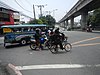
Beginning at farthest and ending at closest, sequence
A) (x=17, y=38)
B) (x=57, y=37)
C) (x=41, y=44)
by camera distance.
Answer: (x=17, y=38) < (x=41, y=44) < (x=57, y=37)

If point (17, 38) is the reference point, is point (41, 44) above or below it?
below

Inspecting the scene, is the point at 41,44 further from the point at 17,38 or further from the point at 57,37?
the point at 17,38

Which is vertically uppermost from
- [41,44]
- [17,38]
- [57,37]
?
[57,37]

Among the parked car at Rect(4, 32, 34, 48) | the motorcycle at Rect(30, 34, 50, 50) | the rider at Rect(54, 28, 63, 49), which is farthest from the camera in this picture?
the parked car at Rect(4, 32, 34, 48)

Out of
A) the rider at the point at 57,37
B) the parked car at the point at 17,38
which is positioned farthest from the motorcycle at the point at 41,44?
the parked car at the point at 17,38

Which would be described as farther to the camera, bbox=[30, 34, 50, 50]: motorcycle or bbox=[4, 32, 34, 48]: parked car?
bbox=[4, 32, 34, 48]: parked car

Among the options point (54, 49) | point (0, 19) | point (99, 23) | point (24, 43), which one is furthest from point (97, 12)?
point (54, 49)

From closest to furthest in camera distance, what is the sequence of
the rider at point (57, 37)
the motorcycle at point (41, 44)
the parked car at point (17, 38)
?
the rider at point (57, 37), the motorcycle at point (41, 44), the parked car at point (17, 38)

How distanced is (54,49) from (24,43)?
27.4 ft

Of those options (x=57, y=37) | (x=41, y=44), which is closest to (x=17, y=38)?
(x=41, y=44)

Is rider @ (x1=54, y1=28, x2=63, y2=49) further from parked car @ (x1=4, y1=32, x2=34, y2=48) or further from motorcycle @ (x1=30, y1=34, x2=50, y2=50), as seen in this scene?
parked car @ (x1=4, y1=32, x2=34, y2=48)

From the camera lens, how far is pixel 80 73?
7.39 metres

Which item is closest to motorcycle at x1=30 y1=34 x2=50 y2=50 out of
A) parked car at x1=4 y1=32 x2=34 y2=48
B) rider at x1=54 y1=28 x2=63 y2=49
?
rider at x1=54 y1=28 x2=63 y2=49

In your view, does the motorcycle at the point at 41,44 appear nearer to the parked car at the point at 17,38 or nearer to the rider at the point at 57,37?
the rider at the point at 57,37
